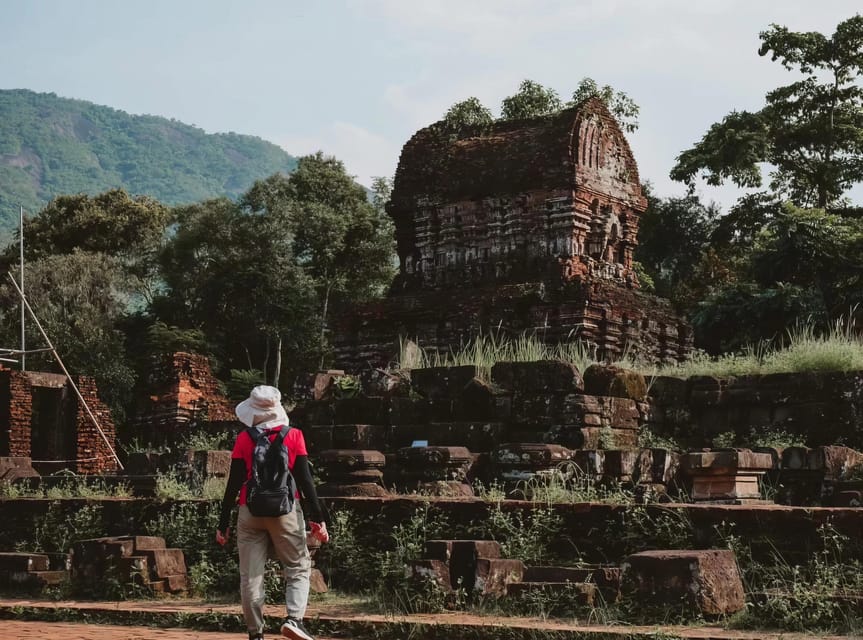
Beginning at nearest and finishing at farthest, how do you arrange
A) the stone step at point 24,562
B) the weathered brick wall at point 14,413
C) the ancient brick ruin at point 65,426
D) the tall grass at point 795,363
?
the stone step at point 24,562
the tall grass at point 795,363
the weathered brick wall at point 14,413
the ancient brick ruin at point 65,426

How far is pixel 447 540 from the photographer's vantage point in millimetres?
9469

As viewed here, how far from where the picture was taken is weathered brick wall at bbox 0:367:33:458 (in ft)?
71.3

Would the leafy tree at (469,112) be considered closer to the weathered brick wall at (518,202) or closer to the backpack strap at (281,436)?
the weathered brick wall at (518,202)

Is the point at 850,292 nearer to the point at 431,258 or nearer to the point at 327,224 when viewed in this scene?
the point at 431,258

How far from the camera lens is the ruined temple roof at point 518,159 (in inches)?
814

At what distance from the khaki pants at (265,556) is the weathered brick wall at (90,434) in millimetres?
16340

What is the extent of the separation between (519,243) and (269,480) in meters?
13.8

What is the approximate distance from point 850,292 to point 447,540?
17234mm

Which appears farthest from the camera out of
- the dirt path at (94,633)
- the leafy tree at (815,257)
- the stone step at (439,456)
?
the leafy tree at (815,257)

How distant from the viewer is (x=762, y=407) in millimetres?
Answer: 13977

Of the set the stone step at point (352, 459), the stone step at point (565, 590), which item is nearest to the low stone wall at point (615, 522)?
the stone step at point (565, 590)

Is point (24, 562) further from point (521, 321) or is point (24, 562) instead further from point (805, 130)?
point (805, 130)

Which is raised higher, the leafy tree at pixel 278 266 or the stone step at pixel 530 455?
the leafy tree at pixel 278 266

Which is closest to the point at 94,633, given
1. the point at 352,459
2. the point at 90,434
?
the point at 352,459
